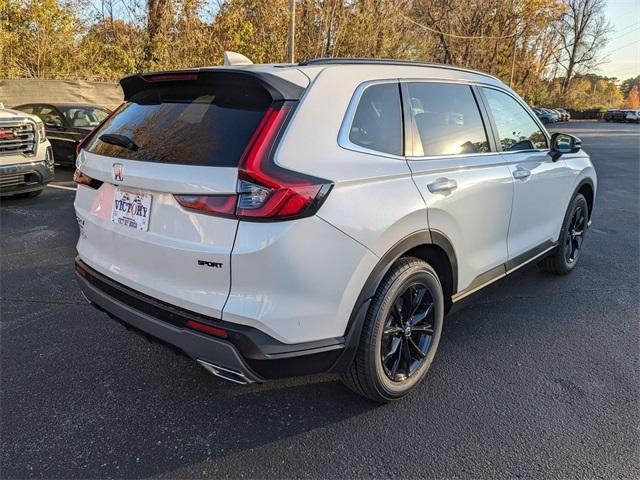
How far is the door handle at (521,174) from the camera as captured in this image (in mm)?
3373

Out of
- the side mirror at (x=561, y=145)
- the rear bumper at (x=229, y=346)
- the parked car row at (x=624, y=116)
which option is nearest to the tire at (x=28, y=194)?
the rear bumper at (x=229, y=346)

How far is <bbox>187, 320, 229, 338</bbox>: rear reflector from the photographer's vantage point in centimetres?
204

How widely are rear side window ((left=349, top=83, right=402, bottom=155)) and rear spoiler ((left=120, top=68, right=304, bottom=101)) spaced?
354 millimetres

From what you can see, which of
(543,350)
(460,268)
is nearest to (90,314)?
(460,268)

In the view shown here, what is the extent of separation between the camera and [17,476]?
6.93 feet

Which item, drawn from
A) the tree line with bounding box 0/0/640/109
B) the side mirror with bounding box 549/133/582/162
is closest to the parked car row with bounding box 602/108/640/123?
the tree line with bounding box 0/0/640/109

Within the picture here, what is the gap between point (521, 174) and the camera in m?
3.44

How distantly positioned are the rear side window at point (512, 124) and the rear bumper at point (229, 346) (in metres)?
2.13

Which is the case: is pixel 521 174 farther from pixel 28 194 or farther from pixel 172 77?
pixel 28 194

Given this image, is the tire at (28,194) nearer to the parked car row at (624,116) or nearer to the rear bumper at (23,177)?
the rear bumper at (23,177)

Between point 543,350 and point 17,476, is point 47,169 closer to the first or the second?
point 17,476

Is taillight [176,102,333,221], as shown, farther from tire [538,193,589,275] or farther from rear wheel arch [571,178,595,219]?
rear wheel arch [571,178,595,219]

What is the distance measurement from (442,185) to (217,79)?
1.30 m

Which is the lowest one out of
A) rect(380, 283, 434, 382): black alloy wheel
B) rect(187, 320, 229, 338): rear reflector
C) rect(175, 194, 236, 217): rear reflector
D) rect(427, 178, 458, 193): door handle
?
rect(380, 283, 434, 382): black alloy wheel
